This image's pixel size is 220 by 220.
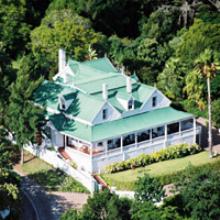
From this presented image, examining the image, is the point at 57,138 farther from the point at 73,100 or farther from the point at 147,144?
the point at 147,144

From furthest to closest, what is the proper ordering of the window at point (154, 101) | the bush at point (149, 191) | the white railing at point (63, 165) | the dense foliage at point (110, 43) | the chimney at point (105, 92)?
the window at point (154, 101), the dense foliage at point (110, 43), the chimney at point (105, 92), the white railing at point (63, 165), the bush at point (149, 191)

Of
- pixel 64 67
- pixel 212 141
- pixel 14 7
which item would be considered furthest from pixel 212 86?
pixel 14 7

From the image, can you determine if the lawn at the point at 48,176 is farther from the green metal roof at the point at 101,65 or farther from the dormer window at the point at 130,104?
the green metal roof at the point at 101,65

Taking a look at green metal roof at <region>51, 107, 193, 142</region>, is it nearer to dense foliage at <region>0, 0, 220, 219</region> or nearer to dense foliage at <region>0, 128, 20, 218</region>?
dense foliage at <region>0, 0, 220, 219</region>

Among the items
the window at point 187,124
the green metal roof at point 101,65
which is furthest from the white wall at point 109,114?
the green metal roof at point 101,65

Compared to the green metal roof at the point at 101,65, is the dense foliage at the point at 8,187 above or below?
below

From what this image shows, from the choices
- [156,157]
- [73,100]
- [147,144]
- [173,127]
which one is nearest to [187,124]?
[173,127]
